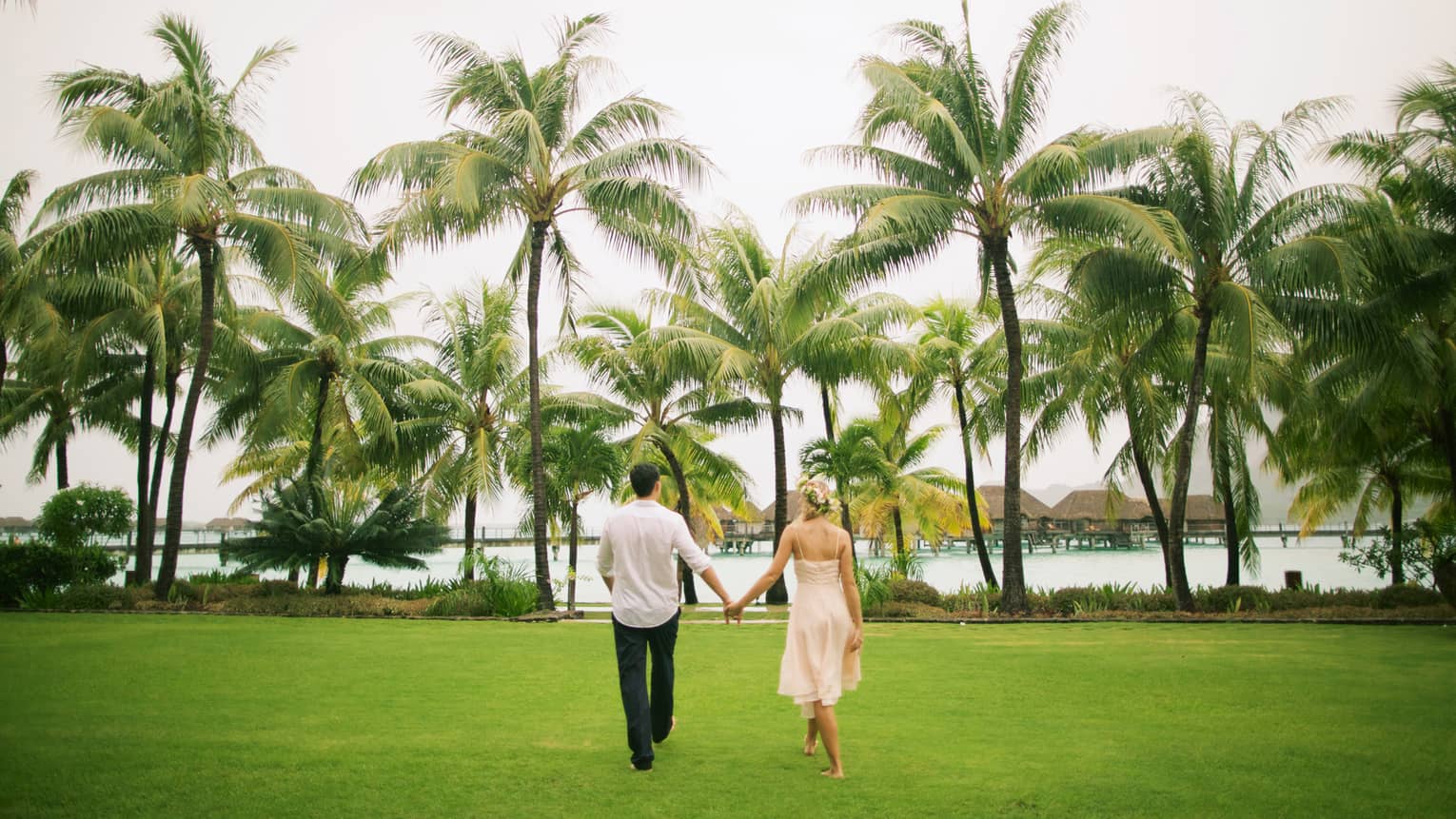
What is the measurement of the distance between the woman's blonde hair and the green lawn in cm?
154

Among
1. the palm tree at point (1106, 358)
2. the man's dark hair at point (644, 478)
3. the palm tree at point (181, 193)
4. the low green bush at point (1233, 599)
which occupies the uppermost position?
the palm tree at point (181, 193)

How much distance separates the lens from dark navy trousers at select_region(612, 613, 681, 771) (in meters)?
5.84

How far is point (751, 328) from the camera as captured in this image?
2286cm

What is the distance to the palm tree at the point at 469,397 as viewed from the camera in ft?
83.5

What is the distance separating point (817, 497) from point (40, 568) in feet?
59.5

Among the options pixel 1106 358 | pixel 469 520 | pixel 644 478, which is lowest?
pixel 644 478

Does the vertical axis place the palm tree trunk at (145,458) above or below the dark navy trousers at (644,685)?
above

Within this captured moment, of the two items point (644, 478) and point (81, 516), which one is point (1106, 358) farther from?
point (81, 516)

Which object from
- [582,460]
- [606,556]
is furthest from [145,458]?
[606,556]

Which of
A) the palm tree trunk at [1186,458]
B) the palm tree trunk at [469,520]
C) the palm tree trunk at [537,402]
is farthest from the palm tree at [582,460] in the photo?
the palm tree trunk at [1186,458]

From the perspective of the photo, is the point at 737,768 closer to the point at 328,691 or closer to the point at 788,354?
the point at 328,691

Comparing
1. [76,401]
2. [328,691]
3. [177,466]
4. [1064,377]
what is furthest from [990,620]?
[76,401]

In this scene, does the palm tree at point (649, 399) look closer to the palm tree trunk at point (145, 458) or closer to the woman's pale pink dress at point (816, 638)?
the palm tree trunk at point (145, 458)

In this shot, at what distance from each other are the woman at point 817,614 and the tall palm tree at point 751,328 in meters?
13.8
